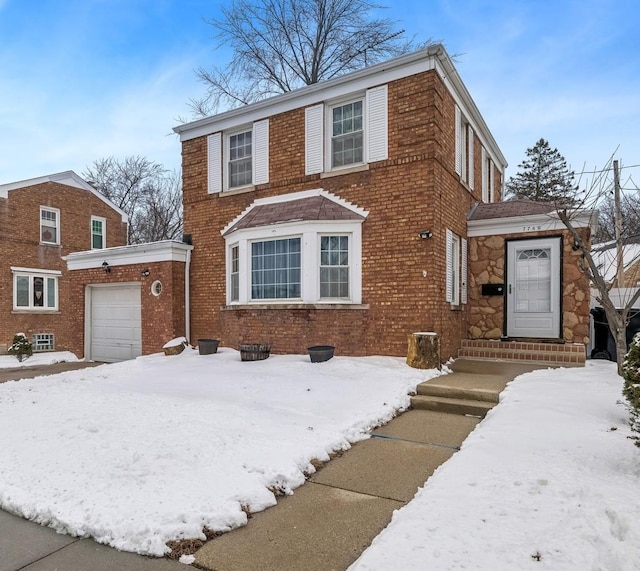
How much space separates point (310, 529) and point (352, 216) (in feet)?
21.4

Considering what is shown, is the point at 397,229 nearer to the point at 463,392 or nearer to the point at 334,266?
the point at 334,266

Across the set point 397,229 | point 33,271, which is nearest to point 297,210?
point 397,229

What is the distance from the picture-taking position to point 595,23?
8633 millimetres

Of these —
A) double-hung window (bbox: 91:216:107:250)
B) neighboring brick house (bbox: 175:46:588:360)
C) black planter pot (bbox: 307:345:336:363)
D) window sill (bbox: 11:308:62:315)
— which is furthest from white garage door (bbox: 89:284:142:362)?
double-hung window (bbox: 91:216:107:250)

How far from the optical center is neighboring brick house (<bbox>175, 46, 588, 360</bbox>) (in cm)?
788

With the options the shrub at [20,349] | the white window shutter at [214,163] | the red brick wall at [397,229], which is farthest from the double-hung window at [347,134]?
the shrub at [20,349]

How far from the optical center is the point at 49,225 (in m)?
17.7

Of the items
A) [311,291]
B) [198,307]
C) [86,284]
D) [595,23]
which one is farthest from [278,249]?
[595,23]

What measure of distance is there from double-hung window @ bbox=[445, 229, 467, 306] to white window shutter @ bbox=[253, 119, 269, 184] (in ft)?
14.6

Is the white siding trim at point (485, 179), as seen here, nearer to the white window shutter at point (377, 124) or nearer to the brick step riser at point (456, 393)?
the white window shutter at point (377, 124)

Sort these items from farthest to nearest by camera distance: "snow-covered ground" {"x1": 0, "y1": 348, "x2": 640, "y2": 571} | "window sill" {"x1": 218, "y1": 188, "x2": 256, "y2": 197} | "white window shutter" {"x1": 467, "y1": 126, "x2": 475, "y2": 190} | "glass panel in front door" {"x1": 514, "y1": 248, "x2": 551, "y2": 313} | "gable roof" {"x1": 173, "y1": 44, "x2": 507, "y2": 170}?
1. "white window shutter" {"x1": 467, "y1": 126, "x2": 475, "y2": 190}
2. "window sill" {"x1": 218, "y1": 188, "x2": 256, "y2": 197}
3. "glass panel in front door" {"x1": 514, "y1": 248, "x2": 551, "y2": 313}
4. "gable roof" {"x1": 173, "y1": 44, "x2": 507, "y2": 170}
5. "snow-covered ground" {"x1": 0, "y1": 348, "x2": 640, "y2": 571}

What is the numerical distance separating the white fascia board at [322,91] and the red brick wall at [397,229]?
203 millimetres

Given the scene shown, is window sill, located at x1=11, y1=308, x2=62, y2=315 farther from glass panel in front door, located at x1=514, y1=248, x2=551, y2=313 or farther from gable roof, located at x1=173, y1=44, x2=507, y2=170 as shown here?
glass panel in front door, located at x1=514, y1=248, x2=551, y2=313

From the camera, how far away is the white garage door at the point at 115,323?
11.4m
